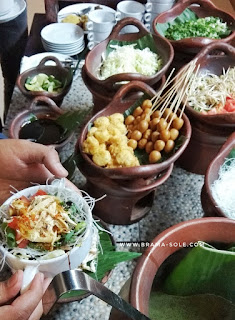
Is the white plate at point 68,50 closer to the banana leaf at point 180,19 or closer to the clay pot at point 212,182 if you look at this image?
the banana leaf at point 180,19

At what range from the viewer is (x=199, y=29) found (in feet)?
4.89

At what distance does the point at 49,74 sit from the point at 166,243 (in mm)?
853

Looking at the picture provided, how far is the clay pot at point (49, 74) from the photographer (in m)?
1.23

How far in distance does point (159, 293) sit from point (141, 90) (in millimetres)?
573

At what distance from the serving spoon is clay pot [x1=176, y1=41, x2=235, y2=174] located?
2.02 feet

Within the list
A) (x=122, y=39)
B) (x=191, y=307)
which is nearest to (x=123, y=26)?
(x=122, y=39)

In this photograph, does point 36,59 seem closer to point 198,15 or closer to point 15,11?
point 15,11

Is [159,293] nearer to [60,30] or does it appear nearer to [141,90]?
[141,90]

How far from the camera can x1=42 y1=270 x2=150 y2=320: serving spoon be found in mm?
531

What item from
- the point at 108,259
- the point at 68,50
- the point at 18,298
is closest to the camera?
the point at 18,298

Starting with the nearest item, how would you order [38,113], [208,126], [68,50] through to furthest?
[208,126] < [38,113] < [68,50]

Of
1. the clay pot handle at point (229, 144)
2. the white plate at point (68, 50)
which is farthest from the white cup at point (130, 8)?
the clay pot handle at point (229, 144)

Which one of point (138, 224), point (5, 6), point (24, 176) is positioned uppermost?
point (5, 6)

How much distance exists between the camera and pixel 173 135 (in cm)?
100
